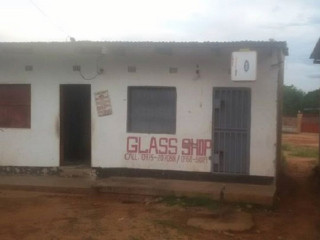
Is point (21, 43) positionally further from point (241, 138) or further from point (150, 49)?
point (241, 138)

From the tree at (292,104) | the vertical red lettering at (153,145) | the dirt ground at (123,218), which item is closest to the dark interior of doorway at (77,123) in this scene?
the vertical red lettering at (153,145)

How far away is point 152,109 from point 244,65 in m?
2.65

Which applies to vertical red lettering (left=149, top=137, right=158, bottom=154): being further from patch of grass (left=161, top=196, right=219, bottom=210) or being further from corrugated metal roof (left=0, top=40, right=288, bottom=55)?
corrugated metal roof (left=0, top=40, right=288, bottom=55)

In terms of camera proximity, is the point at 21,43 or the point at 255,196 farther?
the point at 21,43

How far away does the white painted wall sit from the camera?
970 centimetres

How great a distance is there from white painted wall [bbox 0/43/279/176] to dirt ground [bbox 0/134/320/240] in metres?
1.34

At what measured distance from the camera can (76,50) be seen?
33.4ft

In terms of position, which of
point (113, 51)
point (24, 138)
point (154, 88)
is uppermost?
point (113, 51)

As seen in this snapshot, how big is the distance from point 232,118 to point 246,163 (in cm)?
103

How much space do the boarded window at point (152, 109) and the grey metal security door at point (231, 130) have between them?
101 centimetres

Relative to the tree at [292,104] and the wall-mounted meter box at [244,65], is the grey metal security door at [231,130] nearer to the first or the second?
the wall-mounted meter box at [244,65]

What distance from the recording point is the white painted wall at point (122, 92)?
9703 mm

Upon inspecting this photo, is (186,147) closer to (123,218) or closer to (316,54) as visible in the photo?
(123,218)

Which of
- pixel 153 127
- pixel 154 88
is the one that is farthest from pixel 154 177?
pixel 154 88
